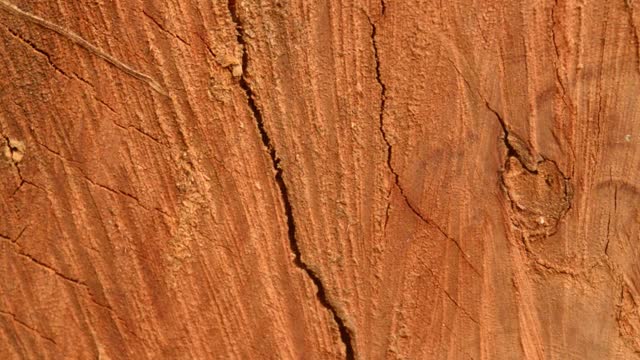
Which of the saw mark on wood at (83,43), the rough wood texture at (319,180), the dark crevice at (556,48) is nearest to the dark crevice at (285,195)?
the rough wood texture at (319,180)

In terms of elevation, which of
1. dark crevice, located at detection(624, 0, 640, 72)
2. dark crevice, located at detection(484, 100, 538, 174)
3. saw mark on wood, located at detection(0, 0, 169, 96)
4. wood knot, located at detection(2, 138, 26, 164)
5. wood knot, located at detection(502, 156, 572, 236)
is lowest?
wood knot, located at detection(502, 156, 572, 236)

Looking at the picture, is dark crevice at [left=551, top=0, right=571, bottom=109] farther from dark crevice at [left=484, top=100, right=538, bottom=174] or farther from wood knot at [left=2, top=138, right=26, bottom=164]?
wood knot at [left=2, top=138, right=26, bottom=164]

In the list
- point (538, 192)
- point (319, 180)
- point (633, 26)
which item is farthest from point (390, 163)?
point (633, 26)

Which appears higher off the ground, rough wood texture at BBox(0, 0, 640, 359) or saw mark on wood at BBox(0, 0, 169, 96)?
saw mark on wood at BBox(0, 0, 169, 96)

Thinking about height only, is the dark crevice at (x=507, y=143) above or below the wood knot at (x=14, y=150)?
below

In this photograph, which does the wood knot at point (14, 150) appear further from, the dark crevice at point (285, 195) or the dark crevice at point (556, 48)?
the dark crevice at point (556, 48)

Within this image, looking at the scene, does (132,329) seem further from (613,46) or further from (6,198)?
(613,46)

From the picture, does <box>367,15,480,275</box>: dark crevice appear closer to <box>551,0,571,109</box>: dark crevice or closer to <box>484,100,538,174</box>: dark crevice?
<box>484,100,538,174</box>: dark crevice

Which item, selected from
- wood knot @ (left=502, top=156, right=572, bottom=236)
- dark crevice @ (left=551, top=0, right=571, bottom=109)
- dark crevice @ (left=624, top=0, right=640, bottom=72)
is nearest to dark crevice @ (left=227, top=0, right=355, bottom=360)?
wood knot @ (left=502, top=156, right=572, bottom=236)
